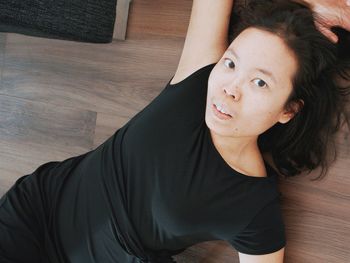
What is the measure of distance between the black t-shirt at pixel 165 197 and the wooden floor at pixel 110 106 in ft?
0.38

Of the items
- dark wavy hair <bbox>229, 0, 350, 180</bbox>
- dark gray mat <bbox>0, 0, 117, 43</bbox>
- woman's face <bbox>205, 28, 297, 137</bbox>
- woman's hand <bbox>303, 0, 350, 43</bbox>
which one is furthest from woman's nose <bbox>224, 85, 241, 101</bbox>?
dark gray mat <bbox>0, 0, 117, 43</bbox>

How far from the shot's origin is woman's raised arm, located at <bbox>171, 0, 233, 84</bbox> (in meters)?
1.03

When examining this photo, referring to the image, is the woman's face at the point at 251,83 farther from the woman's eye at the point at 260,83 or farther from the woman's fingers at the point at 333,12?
the woman's fingers at the point at 333,12

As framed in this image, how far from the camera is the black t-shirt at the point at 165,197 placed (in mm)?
1034

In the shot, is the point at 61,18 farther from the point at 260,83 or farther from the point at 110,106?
the point at 260,83

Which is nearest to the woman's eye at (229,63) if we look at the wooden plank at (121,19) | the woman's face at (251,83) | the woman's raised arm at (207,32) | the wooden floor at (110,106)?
the woman's face at (251,83)

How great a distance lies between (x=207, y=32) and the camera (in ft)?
3.42

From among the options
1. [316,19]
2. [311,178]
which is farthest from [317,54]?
[311,178]

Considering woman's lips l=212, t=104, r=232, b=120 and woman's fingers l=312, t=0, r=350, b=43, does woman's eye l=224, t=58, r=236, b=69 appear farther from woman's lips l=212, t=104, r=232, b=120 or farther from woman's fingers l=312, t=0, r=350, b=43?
woman's fingers l=312, t=0, r=350, b=43

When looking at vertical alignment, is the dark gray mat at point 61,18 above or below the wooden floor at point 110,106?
above

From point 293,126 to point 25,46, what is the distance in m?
0.95

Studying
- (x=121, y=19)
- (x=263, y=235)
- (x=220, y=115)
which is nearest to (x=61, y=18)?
(x=121, y=19)

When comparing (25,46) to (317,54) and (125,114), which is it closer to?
(125,114)

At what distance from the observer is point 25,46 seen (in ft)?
4.94
